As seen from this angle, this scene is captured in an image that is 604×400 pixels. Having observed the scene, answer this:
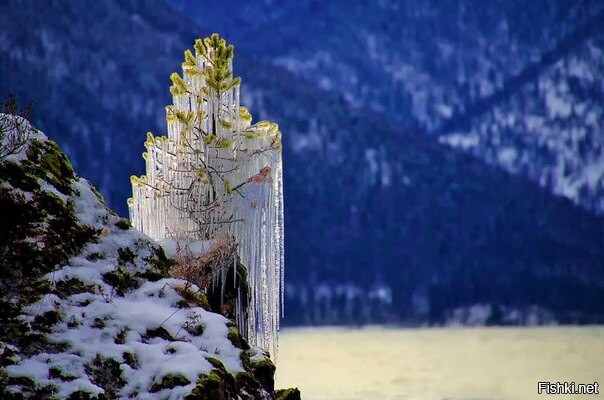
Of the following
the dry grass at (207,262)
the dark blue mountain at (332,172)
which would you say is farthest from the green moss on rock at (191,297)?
the dark blue mountain at (332,172)

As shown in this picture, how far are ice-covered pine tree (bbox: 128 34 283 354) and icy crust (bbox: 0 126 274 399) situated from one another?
1.29 metres

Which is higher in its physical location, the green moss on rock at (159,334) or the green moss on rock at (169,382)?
the green moss on rock at (159,334)

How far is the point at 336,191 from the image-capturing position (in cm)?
3756

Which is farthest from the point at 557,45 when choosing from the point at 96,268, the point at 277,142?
the point at 96,268

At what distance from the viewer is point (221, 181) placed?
8.96m

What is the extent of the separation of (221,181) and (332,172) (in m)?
28.7

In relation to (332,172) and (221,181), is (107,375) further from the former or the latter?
(332,172)

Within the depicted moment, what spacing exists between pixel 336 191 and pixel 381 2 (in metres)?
9.92

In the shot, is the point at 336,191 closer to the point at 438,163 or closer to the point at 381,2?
the point at 438,163

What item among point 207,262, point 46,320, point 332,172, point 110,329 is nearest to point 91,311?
point 110,329

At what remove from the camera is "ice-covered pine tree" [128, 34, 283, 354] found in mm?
8914

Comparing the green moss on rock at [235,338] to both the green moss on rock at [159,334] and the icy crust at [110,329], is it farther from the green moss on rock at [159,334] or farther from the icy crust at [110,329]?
the green moss on rock at [159,334]

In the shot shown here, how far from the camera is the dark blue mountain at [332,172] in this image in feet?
111

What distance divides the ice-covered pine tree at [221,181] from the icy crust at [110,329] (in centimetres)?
129
